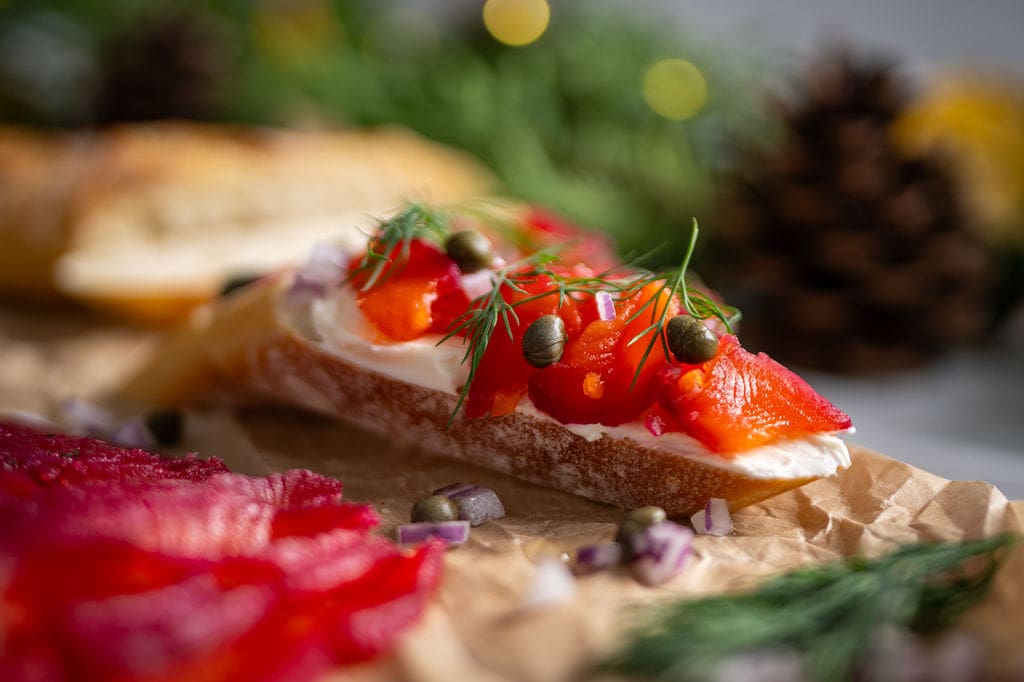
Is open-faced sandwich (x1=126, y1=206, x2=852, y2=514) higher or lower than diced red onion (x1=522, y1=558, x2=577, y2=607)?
higher

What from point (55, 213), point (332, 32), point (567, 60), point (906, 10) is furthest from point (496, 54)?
point (906, 10)

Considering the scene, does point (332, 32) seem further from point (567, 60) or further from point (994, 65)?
point (994, 65)

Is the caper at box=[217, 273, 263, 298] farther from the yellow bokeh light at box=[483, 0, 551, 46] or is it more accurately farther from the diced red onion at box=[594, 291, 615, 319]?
the yellow bokeh light at box=[483, 0, 551, 46]

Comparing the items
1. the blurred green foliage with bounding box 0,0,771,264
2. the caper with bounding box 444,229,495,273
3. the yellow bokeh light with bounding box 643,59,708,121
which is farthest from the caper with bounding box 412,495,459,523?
the yellow bokeh light with bounding box 643,59,708,121

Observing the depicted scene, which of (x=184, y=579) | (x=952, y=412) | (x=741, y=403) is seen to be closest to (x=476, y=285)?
(x=741, y=403)

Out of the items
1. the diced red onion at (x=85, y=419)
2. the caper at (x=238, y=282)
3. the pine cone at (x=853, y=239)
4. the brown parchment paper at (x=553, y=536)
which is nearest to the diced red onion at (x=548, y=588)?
the brown parchment paper at (x=553, y=536)

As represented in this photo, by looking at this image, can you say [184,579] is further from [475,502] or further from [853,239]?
[853,239]

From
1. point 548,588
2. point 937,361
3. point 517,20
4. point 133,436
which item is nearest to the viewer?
point 548,588
